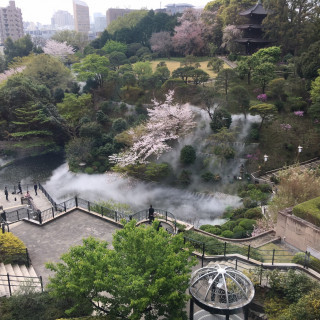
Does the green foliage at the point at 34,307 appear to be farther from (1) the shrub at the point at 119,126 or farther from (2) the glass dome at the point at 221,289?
(1) the shrub at the point at 119,126

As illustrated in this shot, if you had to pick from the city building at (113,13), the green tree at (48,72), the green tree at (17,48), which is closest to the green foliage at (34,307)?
the green tree at (48,72)

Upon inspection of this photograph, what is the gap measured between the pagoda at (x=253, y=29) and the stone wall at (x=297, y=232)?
108 feet

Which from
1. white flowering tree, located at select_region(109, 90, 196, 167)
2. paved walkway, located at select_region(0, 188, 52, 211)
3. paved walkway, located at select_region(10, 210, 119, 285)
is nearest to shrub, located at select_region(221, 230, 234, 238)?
paved walkway, located at select_region(10, 210, 119, 285)

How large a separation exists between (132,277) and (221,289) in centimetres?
292

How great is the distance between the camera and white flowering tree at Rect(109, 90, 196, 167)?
29828 mm

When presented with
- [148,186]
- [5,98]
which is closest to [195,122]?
[148,186]

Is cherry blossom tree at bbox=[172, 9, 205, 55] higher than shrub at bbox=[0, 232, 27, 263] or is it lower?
higher

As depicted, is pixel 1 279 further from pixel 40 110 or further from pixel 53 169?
pixel 40 110

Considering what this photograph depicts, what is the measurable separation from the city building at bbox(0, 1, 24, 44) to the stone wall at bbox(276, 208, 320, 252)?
127m

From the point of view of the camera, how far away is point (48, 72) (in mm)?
46875

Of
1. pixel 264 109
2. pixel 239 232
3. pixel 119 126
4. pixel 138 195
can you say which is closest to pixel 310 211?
pixel 239 232

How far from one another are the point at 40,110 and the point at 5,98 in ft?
14.9

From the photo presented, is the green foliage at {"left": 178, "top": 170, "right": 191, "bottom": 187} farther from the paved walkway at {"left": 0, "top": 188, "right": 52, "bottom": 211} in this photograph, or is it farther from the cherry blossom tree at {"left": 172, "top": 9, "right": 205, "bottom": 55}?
the cherry blossom tree at {"left": 172, "top": 9, "right": 205, "bottom": 55}

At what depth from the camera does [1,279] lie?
13969mm
